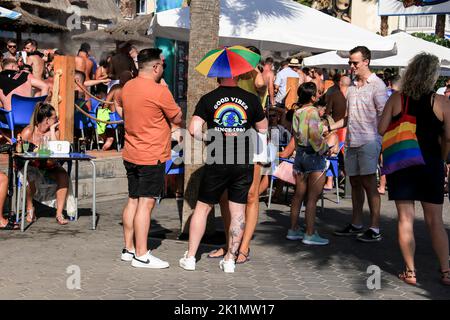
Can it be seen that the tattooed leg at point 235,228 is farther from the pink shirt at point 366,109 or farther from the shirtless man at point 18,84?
the shirtless man at point 18,84

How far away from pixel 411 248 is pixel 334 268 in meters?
0.78

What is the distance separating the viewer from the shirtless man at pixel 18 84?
1169 centimetres

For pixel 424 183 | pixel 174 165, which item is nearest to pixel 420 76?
pixel 424 183

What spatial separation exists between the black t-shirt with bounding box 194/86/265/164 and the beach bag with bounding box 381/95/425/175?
45.3 inches

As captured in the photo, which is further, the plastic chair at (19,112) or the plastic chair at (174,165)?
the plastic chair at (19,112)

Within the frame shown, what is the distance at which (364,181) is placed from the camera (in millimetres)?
9148

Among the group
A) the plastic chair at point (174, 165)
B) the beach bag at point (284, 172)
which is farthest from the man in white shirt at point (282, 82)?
the beach bag at point (284, 172)

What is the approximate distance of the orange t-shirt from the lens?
738 cm

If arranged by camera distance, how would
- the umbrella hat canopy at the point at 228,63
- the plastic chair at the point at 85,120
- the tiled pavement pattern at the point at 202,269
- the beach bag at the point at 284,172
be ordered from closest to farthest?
the tiled pavement pattern at the point at 202,269, the umbrella hat canopy at the point at 228,63, the beach bag at the point at 284,172, the plastic chair at the point at 85,120

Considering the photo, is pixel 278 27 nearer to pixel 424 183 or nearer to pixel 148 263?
pixel 424 183

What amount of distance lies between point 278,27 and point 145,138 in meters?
5.60

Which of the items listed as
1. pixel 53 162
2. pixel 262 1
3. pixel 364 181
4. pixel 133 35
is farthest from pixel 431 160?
pixel 133 35

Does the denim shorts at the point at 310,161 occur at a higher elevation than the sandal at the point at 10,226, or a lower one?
higher

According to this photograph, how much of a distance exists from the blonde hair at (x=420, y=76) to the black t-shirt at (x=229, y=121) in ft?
4.20
